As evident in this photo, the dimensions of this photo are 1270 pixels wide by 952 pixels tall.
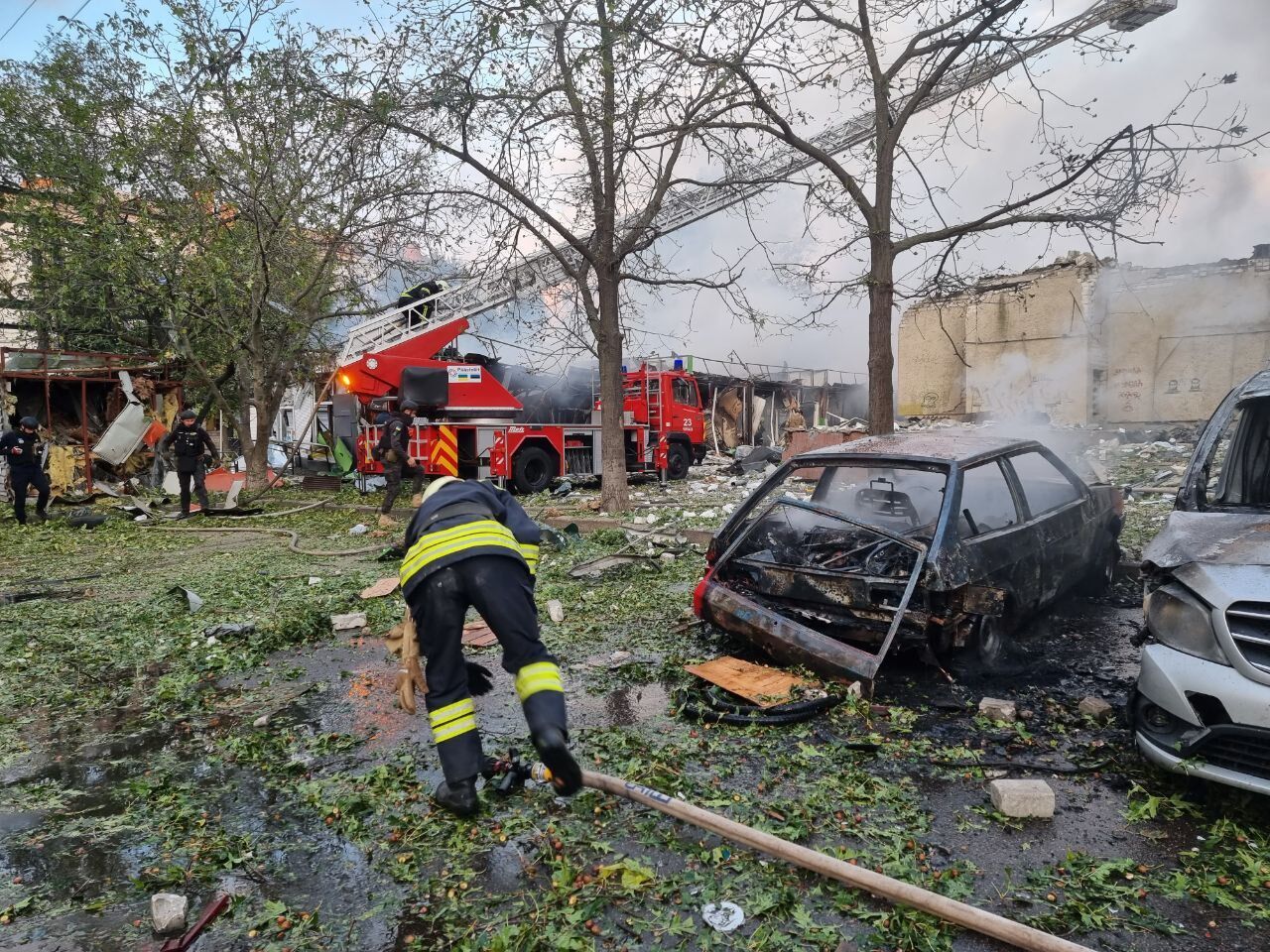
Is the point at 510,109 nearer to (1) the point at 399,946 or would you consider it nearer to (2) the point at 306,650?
(2) the point at 306,650

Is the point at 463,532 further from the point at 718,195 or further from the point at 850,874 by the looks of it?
the point at 718,195

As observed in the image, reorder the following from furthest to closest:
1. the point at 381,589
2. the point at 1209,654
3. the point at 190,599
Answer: the point at 381,589, the point at 190,599, the point at 1209,654

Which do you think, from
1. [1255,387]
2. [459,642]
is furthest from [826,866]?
[1255,387]

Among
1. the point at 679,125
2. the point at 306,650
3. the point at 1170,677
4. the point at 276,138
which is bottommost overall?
the point at 306,650

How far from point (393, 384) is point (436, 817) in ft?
39.9

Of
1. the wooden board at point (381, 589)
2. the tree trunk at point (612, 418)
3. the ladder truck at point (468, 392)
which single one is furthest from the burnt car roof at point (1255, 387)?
the ladder truck at point (468, 392)

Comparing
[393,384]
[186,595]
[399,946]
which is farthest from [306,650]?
[393,384]

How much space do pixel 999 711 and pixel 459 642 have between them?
2.69 m

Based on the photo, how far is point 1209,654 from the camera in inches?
110

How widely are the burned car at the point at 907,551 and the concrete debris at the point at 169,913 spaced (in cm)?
297

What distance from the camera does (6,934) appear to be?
93.1 inches

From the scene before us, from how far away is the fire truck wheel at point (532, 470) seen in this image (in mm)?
14875

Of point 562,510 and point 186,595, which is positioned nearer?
point 186,595

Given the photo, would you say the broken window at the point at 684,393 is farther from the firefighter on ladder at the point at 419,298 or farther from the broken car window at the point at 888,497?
the broken car window at the point at 888,497
